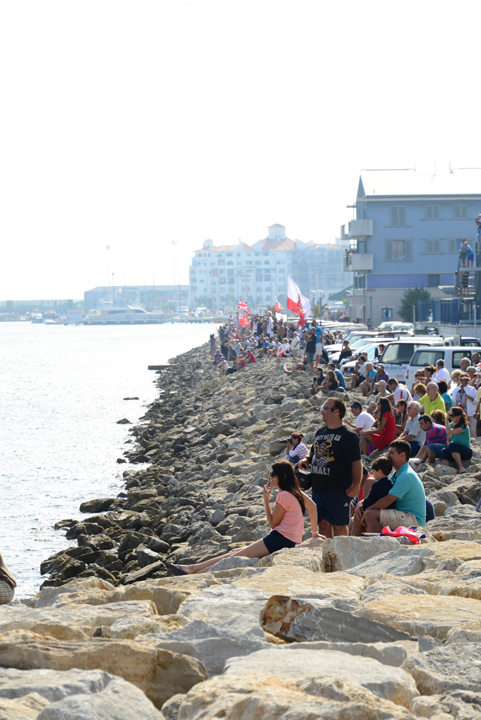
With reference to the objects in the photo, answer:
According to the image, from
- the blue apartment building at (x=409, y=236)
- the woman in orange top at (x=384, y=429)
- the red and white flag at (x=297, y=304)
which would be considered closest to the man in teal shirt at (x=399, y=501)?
the woman in orange top at (x=384, y=429)

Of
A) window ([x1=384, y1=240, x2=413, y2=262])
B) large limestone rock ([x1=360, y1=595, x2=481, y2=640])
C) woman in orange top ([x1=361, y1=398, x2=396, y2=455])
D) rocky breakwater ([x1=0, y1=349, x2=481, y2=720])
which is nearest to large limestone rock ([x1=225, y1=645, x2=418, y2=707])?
rocky breakwater ([x1=0, y1=349, x2=481, y2=720])

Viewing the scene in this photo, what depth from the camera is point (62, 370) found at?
72812 mm

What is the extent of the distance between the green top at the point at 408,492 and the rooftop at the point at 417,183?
56351mm

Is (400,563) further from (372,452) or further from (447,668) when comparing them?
(372,452)

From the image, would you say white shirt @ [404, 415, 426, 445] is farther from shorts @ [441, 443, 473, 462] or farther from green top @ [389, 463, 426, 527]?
green top @ [389, 463, 426, 527]

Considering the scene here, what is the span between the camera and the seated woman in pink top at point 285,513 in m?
8.27

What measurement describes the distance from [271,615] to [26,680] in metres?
1.72

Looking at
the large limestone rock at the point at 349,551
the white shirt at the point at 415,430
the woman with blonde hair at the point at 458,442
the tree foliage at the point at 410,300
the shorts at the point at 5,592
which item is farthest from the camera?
the tree foliage at the point at 410,300

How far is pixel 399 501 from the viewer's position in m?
8.75

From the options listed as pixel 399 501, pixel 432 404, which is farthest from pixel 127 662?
pixel 432 404

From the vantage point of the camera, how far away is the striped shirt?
13.2 meters

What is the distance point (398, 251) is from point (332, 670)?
6123 cm

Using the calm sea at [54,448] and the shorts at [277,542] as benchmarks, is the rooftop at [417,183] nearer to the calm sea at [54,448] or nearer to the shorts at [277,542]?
the calm sea at [54,448]

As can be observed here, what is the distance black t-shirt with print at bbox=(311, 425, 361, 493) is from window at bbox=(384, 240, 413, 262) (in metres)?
56.7
